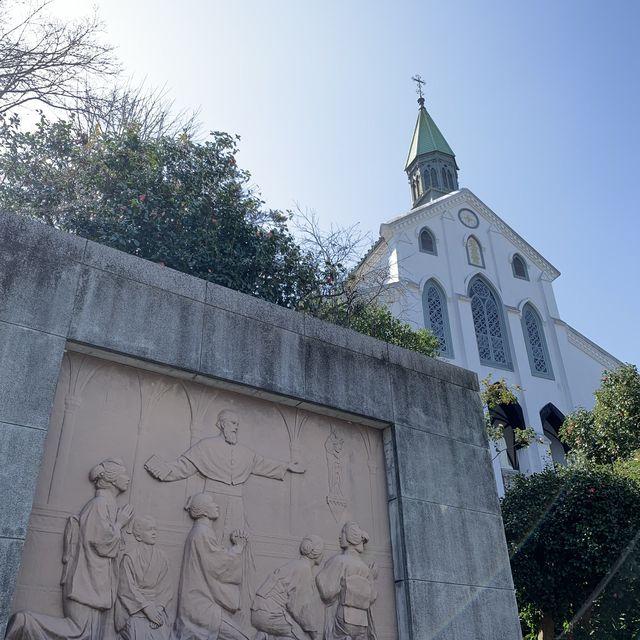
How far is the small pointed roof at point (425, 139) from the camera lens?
36219 millimetres

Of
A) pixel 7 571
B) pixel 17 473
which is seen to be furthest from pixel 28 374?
pixel 7 571

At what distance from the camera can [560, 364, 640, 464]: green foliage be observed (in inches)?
571

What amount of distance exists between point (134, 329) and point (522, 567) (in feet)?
28.7

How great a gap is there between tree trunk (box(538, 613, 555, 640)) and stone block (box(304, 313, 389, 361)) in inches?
313

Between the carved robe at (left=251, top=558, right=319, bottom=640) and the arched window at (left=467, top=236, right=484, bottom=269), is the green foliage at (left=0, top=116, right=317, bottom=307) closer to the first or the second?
the carved robe at (left=251, top=558, right=319, bottom=640)

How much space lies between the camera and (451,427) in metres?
6.89

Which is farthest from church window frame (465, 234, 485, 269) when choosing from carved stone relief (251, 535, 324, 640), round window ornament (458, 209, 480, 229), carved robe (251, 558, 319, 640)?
carved robe (251, 558, 319, 640)

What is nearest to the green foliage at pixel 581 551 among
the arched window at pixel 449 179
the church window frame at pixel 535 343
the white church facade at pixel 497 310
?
the white church facade at pixel 497 310

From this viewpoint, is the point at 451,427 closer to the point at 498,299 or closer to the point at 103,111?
the point at 103,111

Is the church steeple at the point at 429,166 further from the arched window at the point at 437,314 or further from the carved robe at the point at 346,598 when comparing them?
the carved robe at the point at 346,598

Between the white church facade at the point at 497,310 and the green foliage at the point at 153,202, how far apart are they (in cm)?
1381

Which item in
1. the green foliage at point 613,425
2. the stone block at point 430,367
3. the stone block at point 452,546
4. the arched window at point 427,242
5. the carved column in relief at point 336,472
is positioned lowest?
the stone block at point 452,546

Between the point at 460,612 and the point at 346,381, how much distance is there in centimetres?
225

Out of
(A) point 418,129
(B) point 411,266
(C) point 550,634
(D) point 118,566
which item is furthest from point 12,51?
(A) point 418,129
